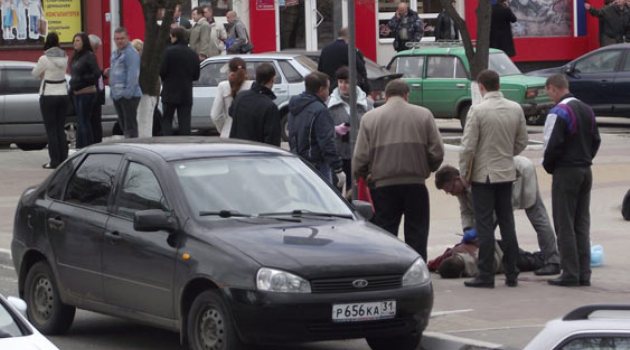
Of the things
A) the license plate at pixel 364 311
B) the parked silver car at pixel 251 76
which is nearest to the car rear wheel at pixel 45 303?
the license plate at pixel 364 311

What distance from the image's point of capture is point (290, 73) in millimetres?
25312

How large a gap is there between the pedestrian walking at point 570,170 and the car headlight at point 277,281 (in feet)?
12.2

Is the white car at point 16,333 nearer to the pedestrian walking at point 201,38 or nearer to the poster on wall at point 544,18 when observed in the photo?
the pedestrian walking at point 201,38

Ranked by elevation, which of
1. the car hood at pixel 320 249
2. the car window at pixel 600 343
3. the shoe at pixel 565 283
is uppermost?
the car window at pixel 600 343

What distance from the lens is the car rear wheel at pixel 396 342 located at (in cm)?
991

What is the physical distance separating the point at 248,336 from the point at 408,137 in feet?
11.5

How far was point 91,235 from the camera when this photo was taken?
1057 centimetres

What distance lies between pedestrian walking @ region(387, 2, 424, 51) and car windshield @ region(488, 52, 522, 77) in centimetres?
484

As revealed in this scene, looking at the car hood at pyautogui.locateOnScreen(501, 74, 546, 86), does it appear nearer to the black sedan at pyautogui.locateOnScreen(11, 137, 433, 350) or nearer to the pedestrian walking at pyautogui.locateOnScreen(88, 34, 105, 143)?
the pedestrian walking at pyautogui.locateOnScreen(88, 34, 105, 143)

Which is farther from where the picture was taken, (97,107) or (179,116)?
(97,107)

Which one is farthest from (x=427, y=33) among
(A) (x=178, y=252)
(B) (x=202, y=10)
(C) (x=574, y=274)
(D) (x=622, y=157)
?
(A) (x=178, y=252)

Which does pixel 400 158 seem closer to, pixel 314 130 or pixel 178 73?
pixel 314 130

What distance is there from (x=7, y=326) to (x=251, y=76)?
18.3 m

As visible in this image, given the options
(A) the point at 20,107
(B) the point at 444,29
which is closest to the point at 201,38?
(B) the point at 444,29
